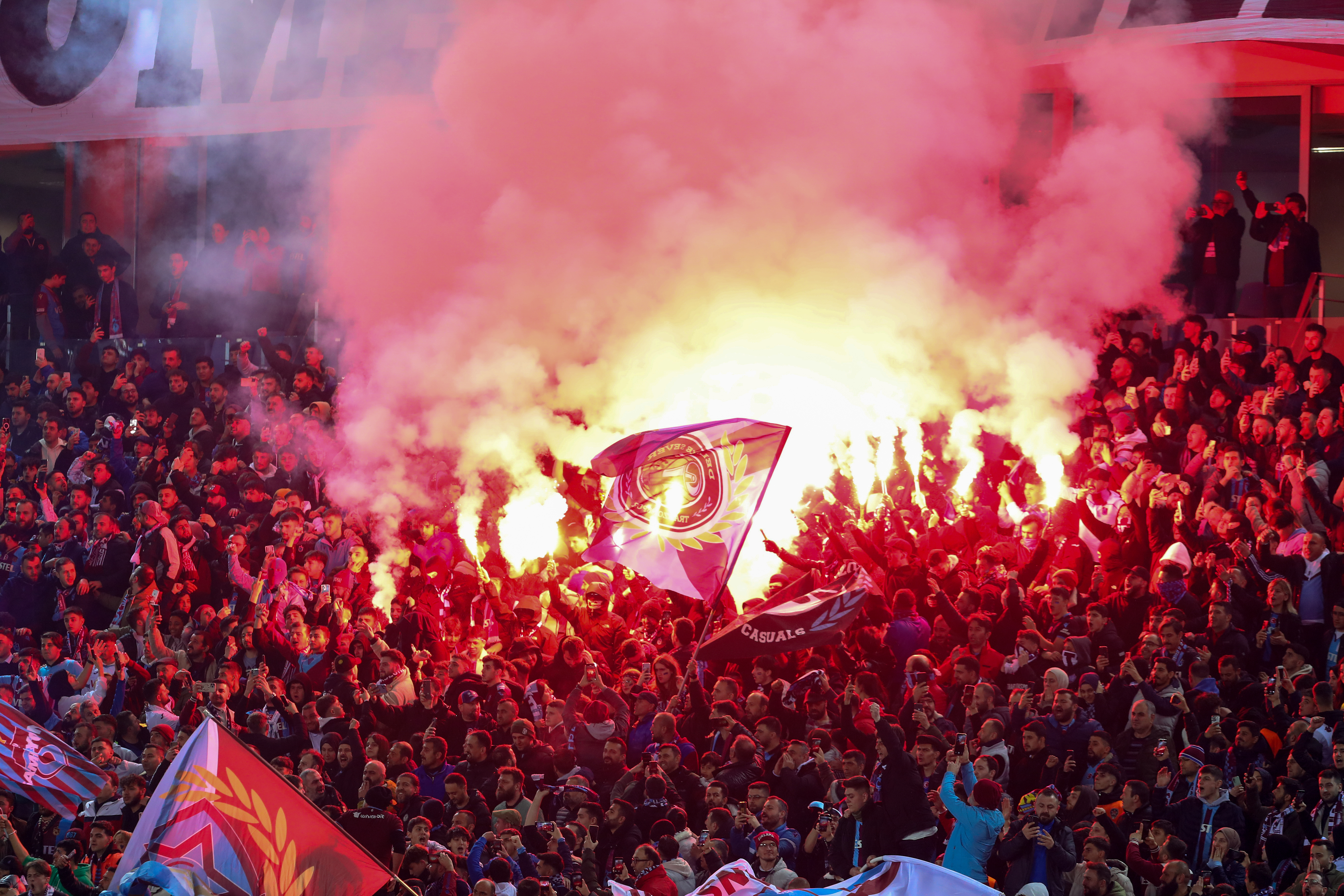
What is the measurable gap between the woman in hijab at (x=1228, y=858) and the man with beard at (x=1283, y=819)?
0.14 metres

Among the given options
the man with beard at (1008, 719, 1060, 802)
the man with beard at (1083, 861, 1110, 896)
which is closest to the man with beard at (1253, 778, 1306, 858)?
the man with beard at (1083, 861, 1110, 896)

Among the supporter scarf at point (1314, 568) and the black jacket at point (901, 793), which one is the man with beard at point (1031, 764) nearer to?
the black jacket at point (901, 793)

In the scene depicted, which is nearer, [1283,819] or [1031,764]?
[1283,819]

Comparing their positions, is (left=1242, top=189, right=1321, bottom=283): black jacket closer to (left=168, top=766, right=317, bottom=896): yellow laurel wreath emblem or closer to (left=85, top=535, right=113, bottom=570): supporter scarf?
(left=85, top=535, right=113, bottom=570): supporter scarf

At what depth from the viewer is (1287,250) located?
497 inches

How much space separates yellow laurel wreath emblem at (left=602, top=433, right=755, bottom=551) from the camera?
365 inches

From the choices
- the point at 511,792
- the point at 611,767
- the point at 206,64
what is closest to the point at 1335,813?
the point at 611,767

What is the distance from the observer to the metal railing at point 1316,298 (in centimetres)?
1262

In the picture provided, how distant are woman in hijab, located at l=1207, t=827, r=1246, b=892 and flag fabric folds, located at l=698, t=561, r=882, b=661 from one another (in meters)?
2.21

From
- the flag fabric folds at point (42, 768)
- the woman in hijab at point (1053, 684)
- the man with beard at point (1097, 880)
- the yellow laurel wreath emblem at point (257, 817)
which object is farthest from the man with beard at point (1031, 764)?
the flag fabric folds at point (42, 768)

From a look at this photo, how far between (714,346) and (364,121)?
14.8 feet

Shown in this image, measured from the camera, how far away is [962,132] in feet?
47.8

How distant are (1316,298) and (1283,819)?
6.81 metres

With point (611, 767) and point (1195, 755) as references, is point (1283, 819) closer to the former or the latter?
point (1195, 755)
